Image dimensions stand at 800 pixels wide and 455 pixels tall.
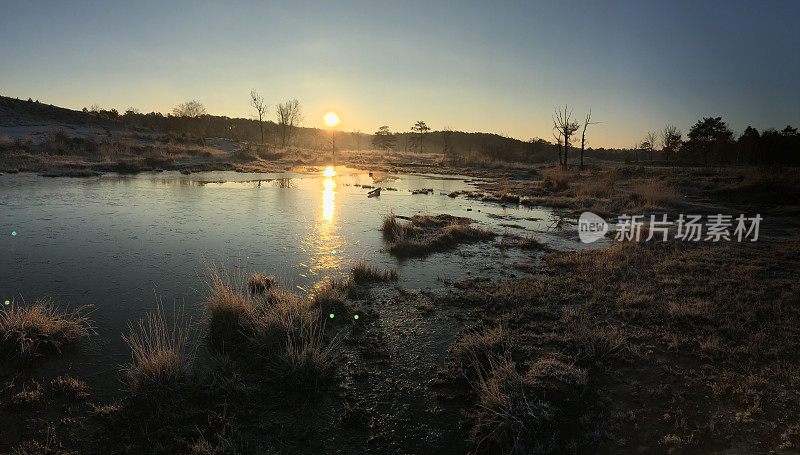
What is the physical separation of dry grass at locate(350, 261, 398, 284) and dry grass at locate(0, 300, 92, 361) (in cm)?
486

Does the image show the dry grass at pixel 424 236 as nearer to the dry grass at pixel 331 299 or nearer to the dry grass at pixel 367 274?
the dry grass at pixel 367 274

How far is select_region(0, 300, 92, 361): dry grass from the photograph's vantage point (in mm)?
5281

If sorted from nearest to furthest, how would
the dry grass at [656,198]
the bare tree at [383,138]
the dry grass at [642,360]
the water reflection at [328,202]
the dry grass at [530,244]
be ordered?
the dry grass at [642,360], the dry grass at [530,244], the water reflection at [328,202], the dry grass at [656,198], the bare tree at [383,138]

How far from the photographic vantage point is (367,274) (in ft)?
29.7

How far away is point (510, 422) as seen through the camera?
4168 millimetres

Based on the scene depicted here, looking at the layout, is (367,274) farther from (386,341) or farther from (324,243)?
(324,243)

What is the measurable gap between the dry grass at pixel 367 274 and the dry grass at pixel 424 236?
2014 millimetres

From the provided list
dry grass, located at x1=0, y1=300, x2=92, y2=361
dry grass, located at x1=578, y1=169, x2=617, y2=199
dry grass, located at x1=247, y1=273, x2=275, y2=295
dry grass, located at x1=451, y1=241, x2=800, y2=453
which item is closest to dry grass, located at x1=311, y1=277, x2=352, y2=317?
dry grass, located at x1=247, y1=273, x2=275, y2=295

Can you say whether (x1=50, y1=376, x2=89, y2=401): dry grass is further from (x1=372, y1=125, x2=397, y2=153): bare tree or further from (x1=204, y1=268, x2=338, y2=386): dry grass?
(x1=372, y1=125, x2=397, y2=153): bare tree

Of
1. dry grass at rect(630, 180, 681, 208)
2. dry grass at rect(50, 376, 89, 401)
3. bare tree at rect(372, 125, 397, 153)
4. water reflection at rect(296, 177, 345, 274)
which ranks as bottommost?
dry grass at rect(50, 376, 89, 401)

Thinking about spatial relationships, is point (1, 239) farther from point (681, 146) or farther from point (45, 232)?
point (681, 146)

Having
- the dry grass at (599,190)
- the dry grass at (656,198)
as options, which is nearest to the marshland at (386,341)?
the dry grass at (656,198)

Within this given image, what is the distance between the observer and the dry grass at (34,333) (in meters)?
5.28

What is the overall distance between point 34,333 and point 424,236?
9490 mm
